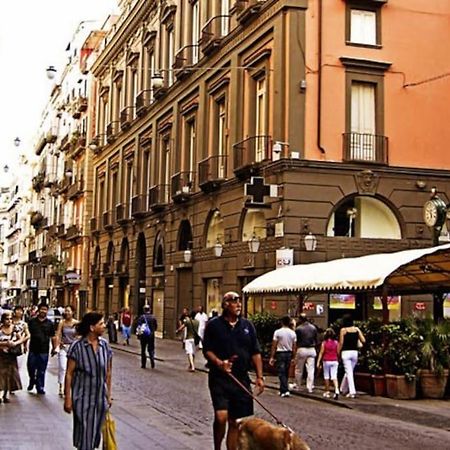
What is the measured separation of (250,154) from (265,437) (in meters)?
23.4

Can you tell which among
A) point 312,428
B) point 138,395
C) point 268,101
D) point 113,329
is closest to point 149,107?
point 113,329

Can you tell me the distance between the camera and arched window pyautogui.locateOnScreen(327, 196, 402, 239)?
2881cm

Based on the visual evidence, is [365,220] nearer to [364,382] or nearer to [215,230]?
[215,230]

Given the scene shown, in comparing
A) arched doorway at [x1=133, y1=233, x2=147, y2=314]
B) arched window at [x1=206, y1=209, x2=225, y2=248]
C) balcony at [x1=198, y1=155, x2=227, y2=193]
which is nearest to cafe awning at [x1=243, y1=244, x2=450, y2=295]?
balcony at [x1=198, y1=155, x2=227, y2=193]

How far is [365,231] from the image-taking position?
29.2m

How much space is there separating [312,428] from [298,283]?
8800 mm

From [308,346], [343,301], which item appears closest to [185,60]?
[343,301]

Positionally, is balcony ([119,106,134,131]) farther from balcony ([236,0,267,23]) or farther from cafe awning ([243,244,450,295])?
cafe awning ([243,244,450,295])

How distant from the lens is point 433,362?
1795 centimetres

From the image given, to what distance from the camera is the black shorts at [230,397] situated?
9.03 metres

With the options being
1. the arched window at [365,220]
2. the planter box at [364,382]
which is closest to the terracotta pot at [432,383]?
the planter box at [364,382]

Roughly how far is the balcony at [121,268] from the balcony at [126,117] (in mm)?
7885

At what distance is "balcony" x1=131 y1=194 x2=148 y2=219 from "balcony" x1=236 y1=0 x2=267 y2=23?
49.5 feet

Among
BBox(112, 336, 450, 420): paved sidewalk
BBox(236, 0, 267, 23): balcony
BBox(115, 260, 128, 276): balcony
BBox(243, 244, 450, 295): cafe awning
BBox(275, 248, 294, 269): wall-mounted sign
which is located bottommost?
BBox(112, 336, 450, 420): paved sidewalk
